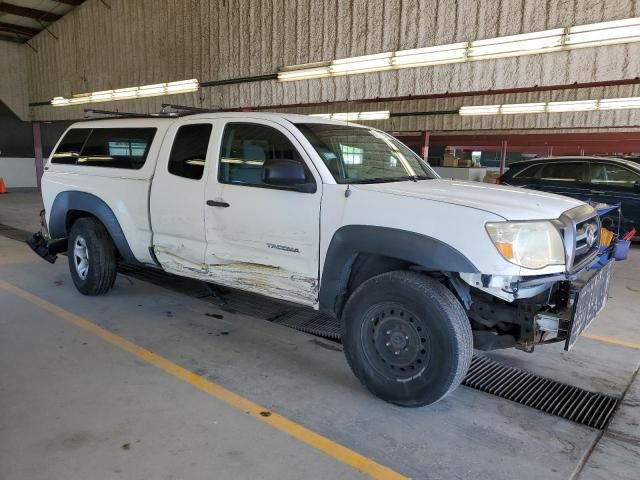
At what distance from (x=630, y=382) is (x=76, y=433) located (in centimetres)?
368

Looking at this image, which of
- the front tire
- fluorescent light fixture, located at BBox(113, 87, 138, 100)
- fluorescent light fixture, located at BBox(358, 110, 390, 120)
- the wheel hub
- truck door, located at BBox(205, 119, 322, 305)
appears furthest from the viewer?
fluorescent light fixture, located at BBox(358, 110, 390, 120)

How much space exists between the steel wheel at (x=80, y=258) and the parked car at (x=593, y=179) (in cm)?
777

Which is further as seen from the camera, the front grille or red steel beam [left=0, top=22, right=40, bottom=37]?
red steel beam [left=0, top=22, right=40, bottom=37]

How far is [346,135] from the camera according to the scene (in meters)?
3.69

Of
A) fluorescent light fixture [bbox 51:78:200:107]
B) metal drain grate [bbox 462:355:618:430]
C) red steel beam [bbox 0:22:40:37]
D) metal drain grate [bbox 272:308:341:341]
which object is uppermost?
red steel beam [bbox 0:22:40:37]

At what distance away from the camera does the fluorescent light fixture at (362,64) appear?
8.29 metres

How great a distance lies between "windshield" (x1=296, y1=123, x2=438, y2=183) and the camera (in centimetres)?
332

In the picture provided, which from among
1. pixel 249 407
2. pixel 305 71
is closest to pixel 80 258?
pixel 249 407

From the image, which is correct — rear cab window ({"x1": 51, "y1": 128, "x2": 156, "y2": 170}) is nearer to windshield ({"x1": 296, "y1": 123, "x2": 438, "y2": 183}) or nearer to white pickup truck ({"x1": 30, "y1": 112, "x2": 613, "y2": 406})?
white pickup truck ({"x1": 30, "y1": 112, "x2": 613, "y2": 406})

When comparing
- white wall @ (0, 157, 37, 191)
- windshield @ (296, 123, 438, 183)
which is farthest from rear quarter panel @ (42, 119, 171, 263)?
white wall @ (0, 157, 37, 191)

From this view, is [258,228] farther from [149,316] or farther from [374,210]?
[149,316]

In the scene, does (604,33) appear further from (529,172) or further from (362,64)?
(362,64)

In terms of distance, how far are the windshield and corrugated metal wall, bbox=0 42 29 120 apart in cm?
1971

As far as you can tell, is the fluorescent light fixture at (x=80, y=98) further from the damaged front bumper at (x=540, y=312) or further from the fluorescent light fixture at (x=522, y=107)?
the damaged front bumper at (x=540, y=312)
